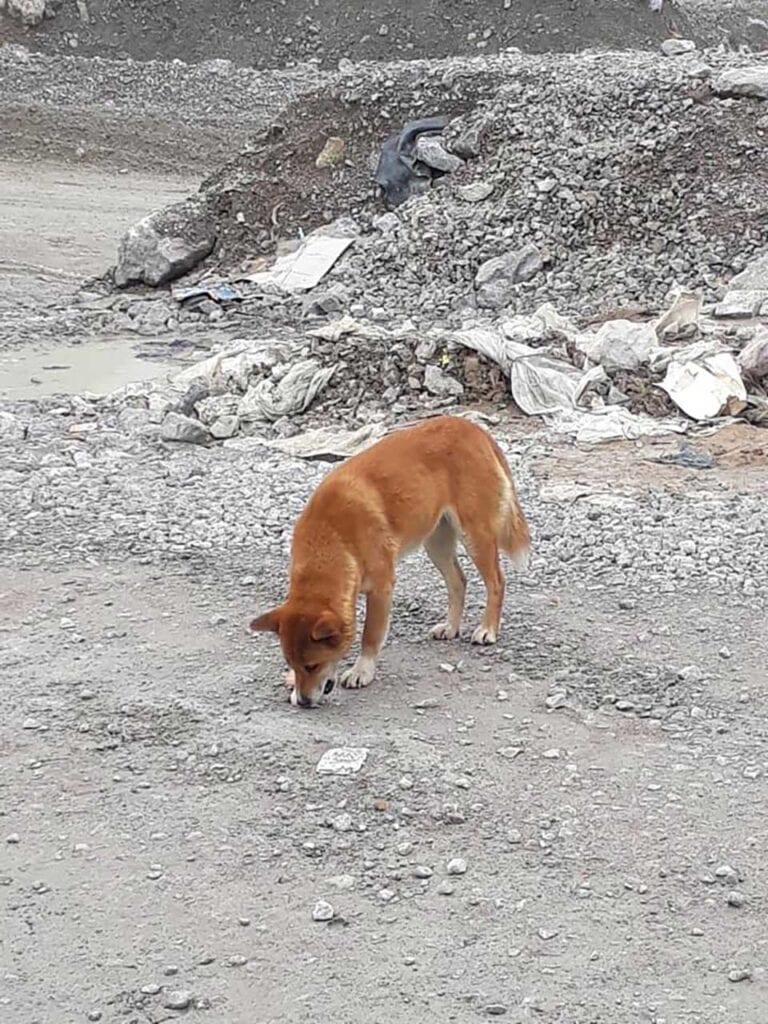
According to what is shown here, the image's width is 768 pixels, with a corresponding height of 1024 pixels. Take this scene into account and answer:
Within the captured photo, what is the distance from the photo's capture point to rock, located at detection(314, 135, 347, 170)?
17.8m

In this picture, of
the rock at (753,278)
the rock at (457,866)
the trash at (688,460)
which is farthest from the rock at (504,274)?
the rock at (457,866)

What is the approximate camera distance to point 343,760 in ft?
18.0

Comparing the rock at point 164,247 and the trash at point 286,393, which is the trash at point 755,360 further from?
the rock at point 164,247

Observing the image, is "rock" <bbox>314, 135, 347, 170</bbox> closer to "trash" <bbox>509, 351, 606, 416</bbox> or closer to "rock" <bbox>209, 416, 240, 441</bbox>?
"trash" <bbox>509, 351, 606, 416</bbox>

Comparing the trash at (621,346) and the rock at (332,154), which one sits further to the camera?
the rock at (332,154)

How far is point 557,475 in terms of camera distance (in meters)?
9.20

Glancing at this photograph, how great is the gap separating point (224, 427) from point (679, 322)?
380 centimetres

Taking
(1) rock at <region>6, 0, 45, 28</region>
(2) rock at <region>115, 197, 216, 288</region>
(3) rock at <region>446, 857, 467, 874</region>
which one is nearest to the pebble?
(3) rock at <region>446, 857, 467, 874</region>

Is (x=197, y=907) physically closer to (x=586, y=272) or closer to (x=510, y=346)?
(x=510, y=346)

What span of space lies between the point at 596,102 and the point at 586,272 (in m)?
2.95

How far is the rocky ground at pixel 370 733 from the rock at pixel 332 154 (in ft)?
15.0

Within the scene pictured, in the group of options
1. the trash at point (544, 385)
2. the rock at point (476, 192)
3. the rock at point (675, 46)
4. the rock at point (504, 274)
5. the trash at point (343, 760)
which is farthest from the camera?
the rock at point (675, 46)

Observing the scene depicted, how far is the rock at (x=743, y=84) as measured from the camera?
16.5m

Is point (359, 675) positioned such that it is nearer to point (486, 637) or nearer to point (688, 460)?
point (486, 637)
